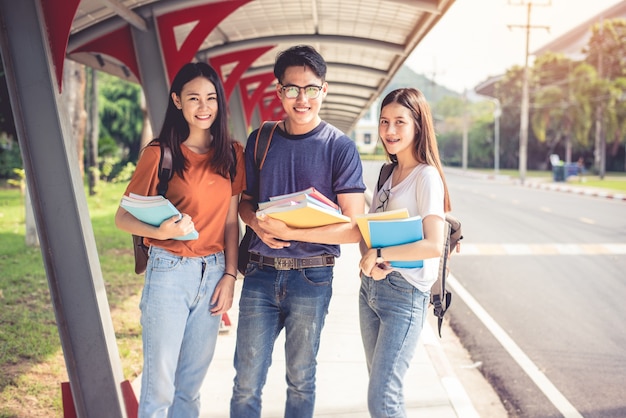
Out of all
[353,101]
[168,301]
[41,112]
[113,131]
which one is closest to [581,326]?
[168,301]

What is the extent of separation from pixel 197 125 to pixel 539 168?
5146cm

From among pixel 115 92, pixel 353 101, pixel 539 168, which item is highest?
pixel 115 92

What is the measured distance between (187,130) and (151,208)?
52cm

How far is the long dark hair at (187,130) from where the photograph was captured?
9.19ft

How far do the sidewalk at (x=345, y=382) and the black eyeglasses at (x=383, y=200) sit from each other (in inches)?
67.4

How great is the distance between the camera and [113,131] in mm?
35062

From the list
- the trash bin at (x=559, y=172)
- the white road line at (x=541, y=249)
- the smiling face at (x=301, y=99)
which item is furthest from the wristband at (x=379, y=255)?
the trash bin at (x=559, y=172)

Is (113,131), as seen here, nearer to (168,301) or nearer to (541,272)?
(541,272)

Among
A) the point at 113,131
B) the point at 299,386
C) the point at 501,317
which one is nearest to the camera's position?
the point at 299,386

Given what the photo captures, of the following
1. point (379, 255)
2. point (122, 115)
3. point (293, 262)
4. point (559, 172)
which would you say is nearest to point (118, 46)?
point (293, 262)

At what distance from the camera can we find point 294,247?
2.85 meters

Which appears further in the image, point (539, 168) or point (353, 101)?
point (539, 168)

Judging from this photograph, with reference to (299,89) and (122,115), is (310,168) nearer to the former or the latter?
(299,89)

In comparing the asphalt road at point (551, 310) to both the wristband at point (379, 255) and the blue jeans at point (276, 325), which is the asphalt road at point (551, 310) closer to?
the blue jeans at point (276, 325)
